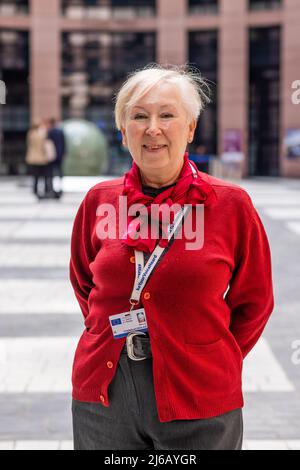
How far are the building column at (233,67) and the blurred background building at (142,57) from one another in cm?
5

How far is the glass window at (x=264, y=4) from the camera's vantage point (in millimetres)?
44750

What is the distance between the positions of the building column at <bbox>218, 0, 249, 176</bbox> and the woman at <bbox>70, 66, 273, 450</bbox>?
42.3 metres

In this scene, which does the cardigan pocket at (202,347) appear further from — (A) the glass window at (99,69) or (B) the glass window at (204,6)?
(B) the glass window at (204,6)

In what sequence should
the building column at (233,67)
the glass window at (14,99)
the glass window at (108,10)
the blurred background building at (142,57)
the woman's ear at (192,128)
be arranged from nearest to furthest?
the woman's ear at (192,128) → the building column at (233,67) → the blurred background building at (142,57) → the glass window at (14,99) → the glass window at (108,10)

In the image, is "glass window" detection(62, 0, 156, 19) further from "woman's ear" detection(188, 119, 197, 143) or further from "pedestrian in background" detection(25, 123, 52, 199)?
"woman's ear" detection(188, 119, 197, 143)

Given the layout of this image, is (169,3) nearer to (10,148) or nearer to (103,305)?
(10,148)

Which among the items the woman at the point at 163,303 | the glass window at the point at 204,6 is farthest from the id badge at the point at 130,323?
the glass window at the point at 204,6

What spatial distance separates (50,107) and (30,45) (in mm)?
3527

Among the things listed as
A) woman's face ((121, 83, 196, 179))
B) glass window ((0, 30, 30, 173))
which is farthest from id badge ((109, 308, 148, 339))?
glass window ((0, 30, 30, 173))

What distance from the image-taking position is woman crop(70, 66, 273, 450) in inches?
107

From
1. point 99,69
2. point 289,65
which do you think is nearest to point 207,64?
point 289,65

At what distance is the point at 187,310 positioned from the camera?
2717 millimetres

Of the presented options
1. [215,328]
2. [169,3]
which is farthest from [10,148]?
[215,328]

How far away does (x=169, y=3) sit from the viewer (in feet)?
150
